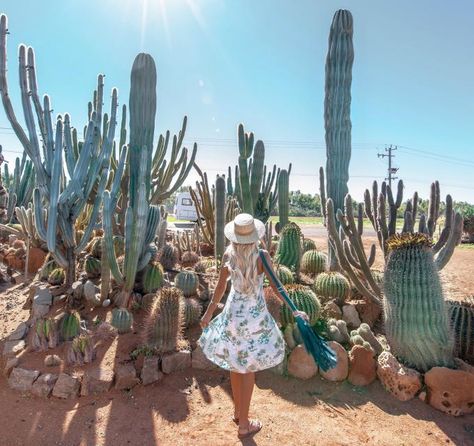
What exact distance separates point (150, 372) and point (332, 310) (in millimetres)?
2163

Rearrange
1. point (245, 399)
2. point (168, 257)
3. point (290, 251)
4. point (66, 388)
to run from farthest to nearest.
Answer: point (168, 257) → point (290, 251) → point (66, 388) → point (245, 399)

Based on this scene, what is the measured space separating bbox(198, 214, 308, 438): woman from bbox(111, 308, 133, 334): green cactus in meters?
1.69

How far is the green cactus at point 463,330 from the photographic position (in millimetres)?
3387

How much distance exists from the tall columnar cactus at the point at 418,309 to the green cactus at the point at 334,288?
3.83ft

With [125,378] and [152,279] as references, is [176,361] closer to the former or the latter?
[125,378]

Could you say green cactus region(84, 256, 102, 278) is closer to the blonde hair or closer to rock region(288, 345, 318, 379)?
rock region(288, 345, 318, 379)

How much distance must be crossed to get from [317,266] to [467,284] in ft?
10.3

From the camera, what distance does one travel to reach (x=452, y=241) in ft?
12.0

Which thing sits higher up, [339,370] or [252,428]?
[339,370]

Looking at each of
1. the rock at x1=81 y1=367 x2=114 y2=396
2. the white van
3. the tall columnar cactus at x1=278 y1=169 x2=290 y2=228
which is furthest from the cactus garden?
the white van

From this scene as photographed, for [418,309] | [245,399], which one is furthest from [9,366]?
[418,309]

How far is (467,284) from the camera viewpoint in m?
6.54

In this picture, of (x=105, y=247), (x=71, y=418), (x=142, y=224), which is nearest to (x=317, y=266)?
(x=142, y=224)

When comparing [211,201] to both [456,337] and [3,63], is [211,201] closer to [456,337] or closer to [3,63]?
[3,63]
